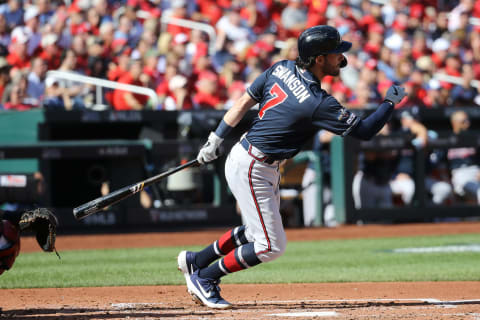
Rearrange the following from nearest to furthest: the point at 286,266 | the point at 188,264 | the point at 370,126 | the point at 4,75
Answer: the point at 370,126 → the point at 188,264 → the point at 286,266 → the point at 4,75

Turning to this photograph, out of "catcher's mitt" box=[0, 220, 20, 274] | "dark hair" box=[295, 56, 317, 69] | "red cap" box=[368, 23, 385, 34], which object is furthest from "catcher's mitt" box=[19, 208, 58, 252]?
"red cap" box=[368, 23, 385, 34]

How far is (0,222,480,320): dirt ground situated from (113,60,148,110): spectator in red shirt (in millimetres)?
5473

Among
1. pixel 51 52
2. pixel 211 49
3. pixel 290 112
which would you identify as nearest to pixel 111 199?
pixel 290 112

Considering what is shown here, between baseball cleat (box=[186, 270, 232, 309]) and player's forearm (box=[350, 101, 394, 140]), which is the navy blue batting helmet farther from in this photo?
baseball cleat (box=[186, 270, 232, 309])

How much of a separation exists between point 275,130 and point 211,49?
861 cm

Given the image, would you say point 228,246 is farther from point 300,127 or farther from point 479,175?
point 479,175

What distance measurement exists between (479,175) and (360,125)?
28.5 ft

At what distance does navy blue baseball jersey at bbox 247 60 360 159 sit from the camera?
15.8 feet

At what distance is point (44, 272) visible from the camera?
7820mm

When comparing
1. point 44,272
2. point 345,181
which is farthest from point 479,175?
point 44,272

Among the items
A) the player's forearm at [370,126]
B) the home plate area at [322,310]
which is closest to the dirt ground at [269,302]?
the home plate area at [322,310]

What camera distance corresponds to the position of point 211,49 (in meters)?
13.4

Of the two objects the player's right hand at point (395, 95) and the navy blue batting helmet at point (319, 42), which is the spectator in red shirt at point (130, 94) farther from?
the player's right hand at point (395, 95)

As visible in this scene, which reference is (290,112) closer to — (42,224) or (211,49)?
(42,224)
